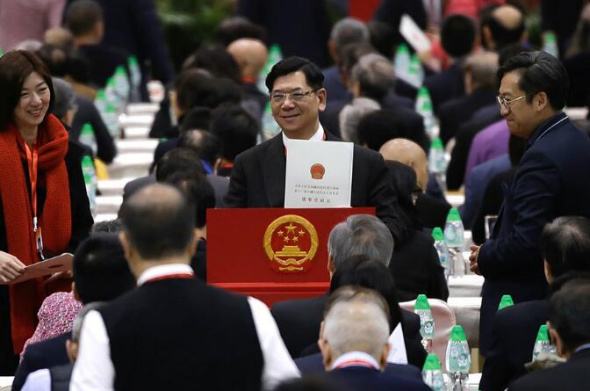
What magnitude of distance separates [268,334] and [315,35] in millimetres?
11169

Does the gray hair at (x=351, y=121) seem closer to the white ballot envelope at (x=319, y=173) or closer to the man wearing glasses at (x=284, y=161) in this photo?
the man wearing glasses at (x=284, y=161)

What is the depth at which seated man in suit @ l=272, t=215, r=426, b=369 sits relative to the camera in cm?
583

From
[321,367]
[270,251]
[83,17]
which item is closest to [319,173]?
[270,251]

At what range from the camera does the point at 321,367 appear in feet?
17.2

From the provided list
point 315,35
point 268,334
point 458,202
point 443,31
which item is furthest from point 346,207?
point 315,35

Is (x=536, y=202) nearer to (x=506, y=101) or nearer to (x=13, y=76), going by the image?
(x=506, y=101)

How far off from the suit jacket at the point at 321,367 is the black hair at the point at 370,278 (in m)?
0.27

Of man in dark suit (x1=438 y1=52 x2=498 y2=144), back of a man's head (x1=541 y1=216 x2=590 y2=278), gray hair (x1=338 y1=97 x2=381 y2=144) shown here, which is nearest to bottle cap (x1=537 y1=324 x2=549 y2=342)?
back of a man's head (x1=541 y1=216 x2=590 y2=278)

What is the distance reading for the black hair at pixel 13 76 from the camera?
6.99 meters

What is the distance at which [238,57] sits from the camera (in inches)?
531

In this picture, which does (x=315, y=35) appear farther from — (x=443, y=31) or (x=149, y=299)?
(x=149, y=299)

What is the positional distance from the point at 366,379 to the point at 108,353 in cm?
71

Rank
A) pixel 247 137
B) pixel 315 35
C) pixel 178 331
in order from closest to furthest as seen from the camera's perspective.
Answer: 1. pixel 178 331
2. pixel 247 137
3. pixel 315 35

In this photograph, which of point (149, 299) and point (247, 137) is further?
point (247, 137)
